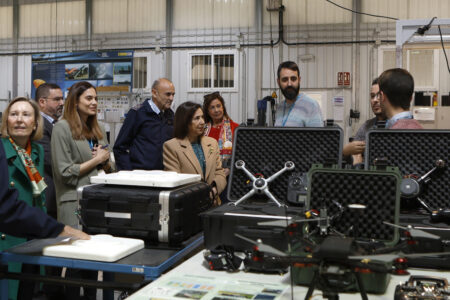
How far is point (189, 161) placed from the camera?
105 inches

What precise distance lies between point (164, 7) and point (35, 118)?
16.4ft

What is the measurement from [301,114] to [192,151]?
69 centimetres

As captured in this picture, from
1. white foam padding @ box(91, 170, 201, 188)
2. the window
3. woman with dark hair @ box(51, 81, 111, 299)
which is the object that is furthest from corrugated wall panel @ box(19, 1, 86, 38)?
white foam padding @ box(91, 170, 201, 188)

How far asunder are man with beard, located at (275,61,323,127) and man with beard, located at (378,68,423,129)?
1.84 feet

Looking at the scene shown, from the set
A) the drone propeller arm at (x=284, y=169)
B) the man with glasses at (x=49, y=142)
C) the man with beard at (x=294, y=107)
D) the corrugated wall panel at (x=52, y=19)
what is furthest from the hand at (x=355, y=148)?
the corrugated wall panel at (x=52, y=19)

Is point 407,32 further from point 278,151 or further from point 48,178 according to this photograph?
point 48,178

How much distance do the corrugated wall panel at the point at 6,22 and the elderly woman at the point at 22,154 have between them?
6.13 m

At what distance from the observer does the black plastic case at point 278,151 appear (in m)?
1.68

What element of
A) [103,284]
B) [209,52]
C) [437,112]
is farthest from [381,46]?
[103,284]

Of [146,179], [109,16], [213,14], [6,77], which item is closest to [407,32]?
[146,179]

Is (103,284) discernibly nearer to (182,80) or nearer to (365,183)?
(365,183)

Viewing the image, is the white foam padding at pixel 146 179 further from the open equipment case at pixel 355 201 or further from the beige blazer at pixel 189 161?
the beige blazer at pixel 189 161

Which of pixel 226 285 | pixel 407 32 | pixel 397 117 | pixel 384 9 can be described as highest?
pixel 384 9

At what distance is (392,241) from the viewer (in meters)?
1.30
